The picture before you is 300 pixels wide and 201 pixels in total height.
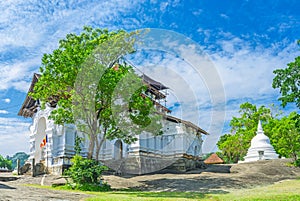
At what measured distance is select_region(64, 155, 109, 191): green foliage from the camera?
17844 mm

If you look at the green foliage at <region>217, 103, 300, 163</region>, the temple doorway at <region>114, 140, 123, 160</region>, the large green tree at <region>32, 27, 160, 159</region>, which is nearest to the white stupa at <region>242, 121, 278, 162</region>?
the green foliage at <region>217, 103, 300, 163</region>

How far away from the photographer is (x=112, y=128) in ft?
65.7

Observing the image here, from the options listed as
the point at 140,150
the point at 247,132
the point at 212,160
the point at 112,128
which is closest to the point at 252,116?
the point at 247,132

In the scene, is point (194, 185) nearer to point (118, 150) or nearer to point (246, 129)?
point (118, 150)

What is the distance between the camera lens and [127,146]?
28.1 m

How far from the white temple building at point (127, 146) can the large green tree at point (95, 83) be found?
7462 millimetres

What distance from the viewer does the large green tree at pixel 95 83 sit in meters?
18.5

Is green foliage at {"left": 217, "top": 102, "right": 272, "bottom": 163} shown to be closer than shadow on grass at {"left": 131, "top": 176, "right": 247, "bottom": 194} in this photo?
No

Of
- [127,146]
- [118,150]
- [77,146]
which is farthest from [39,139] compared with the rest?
[127,146]

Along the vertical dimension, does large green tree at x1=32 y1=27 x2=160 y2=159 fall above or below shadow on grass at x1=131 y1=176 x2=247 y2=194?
above

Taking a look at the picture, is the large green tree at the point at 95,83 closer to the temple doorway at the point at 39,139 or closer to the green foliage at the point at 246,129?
the temple doorway at the point at 39,139

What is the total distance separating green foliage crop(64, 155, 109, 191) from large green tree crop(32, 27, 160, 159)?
5.87 ft

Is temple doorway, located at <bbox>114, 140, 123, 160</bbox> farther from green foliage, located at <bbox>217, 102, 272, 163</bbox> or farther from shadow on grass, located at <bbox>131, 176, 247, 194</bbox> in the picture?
green foliage, located at <bbox>217, 102, 272, 163</bbox>

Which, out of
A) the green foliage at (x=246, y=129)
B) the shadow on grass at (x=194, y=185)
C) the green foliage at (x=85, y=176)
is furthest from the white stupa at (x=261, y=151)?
the green foliage at (x=85, y=176)
